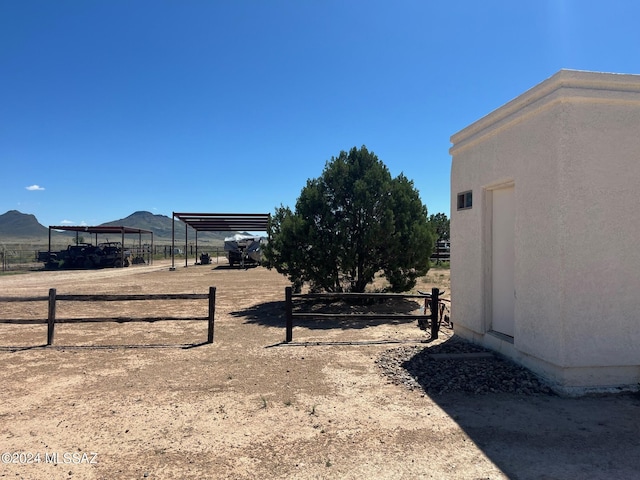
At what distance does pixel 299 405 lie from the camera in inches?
177

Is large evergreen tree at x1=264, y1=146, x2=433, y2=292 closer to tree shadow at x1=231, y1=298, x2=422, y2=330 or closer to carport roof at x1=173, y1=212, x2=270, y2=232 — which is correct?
tree shadow at x1=231, y1=298, x2=422, y2=330

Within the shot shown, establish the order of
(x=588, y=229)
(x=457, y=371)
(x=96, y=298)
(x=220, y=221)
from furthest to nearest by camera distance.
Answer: (x=220, y=221), (x=96, y=298), (x=457, y=371), (x=588, y=229)

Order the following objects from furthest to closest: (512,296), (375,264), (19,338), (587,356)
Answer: (375,264) < (19,338) < (512,296) < (587,356)

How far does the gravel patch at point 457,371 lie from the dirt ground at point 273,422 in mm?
188

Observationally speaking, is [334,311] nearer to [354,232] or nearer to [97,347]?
[354,232]

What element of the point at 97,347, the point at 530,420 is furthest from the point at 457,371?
the point at 97,347

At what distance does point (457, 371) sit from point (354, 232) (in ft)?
20.3

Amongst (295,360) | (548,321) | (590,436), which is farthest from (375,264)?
(590,436)

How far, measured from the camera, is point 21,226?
7042 inches

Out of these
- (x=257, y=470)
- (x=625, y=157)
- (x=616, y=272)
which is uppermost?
(x=625, y=157)

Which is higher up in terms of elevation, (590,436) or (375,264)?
(375,264)

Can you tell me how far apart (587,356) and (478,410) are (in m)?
1.46

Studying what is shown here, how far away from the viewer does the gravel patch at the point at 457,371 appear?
4906 mm

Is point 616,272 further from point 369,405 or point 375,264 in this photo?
point 375,264
